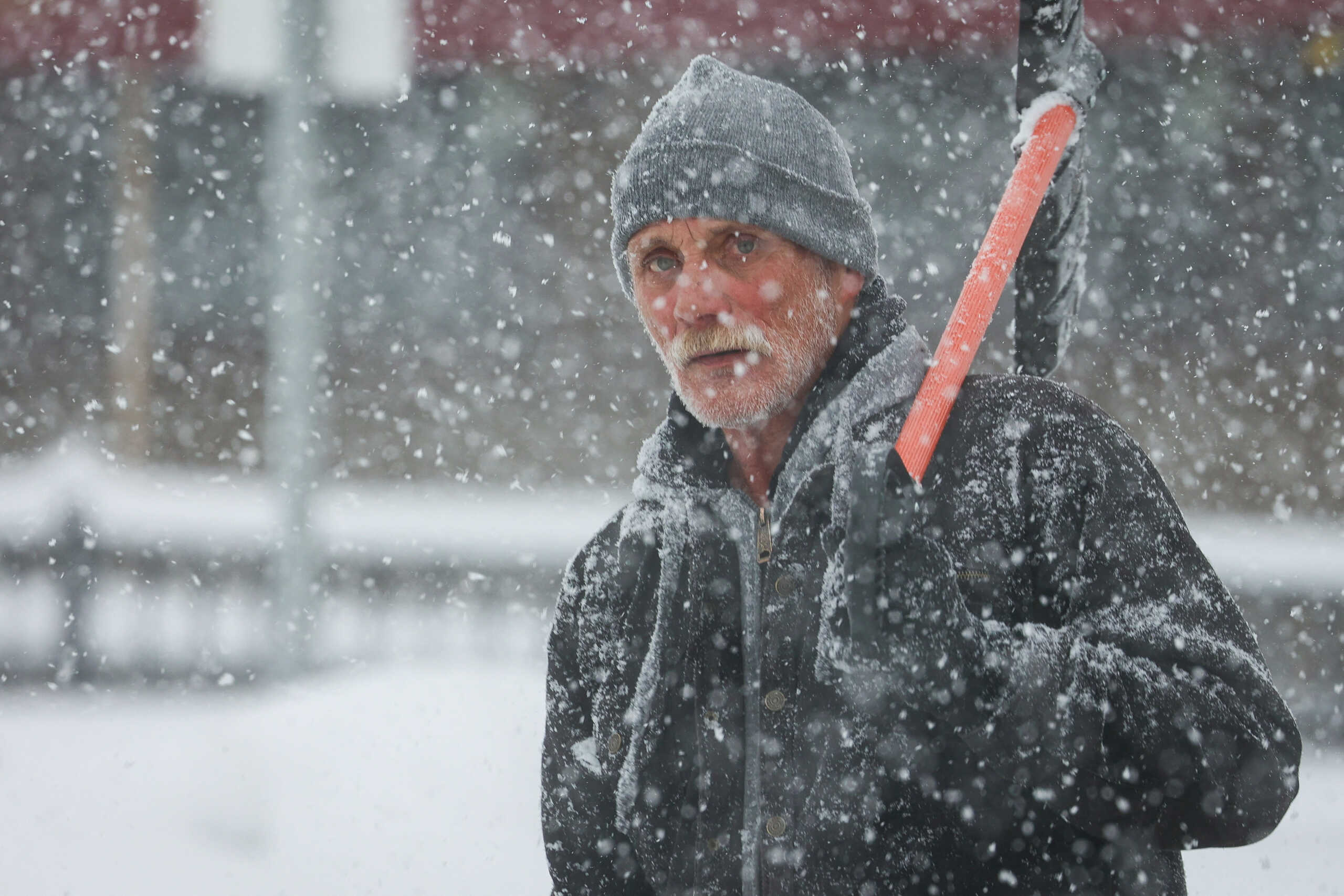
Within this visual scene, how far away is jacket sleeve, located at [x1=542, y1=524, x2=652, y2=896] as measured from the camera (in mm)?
1890

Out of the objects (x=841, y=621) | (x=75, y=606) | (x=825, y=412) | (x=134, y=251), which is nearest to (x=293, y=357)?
(x=75, y=606)

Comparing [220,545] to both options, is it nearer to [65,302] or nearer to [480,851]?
[480,851]

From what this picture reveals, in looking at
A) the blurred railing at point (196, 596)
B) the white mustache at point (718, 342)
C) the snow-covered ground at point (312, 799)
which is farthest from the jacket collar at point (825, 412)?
the blurred railing at point (196, 596)

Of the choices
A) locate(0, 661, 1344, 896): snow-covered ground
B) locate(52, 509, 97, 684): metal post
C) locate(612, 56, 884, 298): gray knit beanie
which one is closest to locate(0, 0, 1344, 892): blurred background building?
locate(52, 509, 97, 684): metal post

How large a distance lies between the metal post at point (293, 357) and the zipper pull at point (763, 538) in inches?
177

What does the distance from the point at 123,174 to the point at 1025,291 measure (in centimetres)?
1249

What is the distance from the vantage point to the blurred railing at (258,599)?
7.34 metres

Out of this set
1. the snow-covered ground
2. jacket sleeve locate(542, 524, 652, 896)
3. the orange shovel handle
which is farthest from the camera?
the snow-covered ground

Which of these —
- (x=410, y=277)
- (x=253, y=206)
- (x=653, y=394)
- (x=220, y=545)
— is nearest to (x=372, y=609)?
(x=220, y=545)

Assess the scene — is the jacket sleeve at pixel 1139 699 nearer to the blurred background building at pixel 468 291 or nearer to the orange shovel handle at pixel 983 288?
the orange shovel handle at pixel 983 288

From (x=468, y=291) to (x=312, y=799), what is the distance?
25.4ft

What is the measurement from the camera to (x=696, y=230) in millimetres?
1788

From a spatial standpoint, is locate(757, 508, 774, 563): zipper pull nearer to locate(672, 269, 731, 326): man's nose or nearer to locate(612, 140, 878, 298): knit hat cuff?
locate(672, 269, 731, 326): man's nose

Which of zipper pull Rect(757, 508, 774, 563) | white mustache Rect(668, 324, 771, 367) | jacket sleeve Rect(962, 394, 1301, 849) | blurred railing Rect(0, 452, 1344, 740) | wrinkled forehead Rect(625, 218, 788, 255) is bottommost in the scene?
blurred railing Rect(0, 452, 1344, 740)
